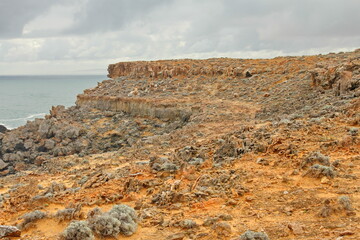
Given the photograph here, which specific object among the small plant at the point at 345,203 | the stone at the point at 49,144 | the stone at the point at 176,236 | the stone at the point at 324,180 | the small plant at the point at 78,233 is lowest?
the stone at the point at 49,144

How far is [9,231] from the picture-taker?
722 centimetres

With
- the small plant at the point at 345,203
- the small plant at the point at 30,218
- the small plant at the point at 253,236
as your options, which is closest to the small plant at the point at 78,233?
the small plant at the point at 30,218

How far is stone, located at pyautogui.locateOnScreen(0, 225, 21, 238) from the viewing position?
7157 millimetres

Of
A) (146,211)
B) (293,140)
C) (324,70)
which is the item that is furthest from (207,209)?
(324,70)

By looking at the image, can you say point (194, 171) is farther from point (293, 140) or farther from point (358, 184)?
point (358, 184)

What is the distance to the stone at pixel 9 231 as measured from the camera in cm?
716

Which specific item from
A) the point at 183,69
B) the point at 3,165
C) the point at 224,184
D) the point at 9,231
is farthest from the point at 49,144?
the point at 224,184

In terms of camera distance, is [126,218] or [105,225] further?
[126,218]

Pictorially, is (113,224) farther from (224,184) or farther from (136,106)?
(136,106)

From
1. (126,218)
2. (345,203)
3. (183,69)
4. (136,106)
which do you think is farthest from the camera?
(183,69)

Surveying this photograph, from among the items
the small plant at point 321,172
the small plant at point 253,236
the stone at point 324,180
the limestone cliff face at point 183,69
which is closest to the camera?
the small plant at point 253,236

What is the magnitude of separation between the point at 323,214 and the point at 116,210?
14.1ft

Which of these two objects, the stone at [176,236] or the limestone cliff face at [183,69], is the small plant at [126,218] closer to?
the stone at [176,236]

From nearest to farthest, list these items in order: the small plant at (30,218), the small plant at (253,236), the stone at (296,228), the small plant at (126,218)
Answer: the small plant at (253,236)
the stone at (296,228)
the small plant at (126,218)
the small plant at (30,218)
